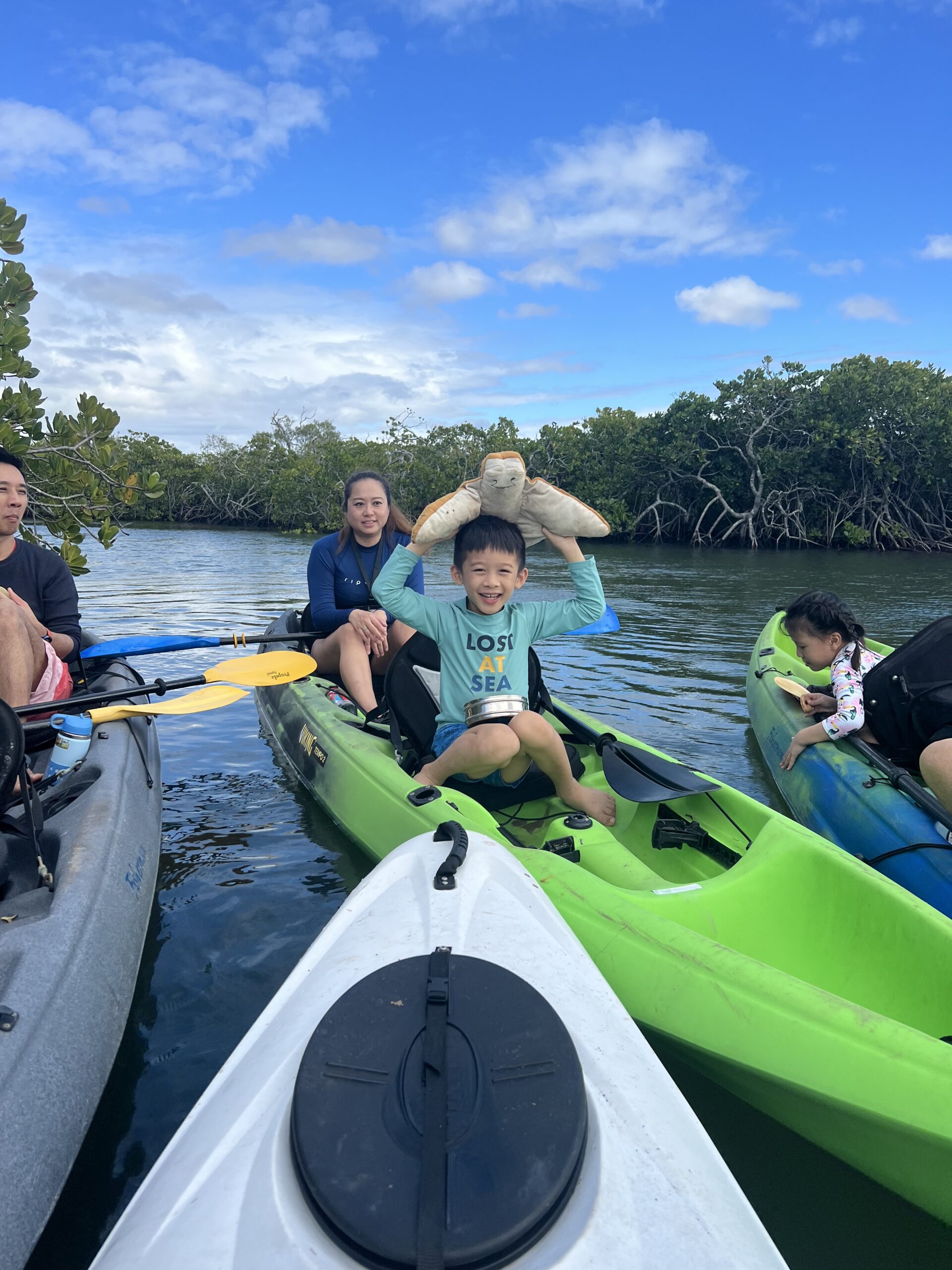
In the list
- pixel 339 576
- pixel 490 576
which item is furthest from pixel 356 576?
pixel 490 576

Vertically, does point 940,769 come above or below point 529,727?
below

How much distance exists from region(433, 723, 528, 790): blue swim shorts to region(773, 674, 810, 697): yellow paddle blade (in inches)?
87.8

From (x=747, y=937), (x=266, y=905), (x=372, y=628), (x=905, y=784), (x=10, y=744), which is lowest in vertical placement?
(x=266, y=905)

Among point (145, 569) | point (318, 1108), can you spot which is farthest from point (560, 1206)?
point (145, 569)

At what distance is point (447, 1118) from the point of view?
1.34 m

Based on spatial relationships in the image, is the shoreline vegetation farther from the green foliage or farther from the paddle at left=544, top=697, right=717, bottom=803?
the paddle at left=544, top=697, right=717, bottom=803

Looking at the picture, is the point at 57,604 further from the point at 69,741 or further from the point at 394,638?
the point at 394,638

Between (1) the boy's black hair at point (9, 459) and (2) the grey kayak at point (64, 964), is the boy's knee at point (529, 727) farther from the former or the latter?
(1) the boy's black hair at point (9, 459)

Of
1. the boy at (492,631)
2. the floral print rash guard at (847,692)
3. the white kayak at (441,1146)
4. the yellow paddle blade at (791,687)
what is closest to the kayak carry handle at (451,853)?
the white kayak at (441,1146)

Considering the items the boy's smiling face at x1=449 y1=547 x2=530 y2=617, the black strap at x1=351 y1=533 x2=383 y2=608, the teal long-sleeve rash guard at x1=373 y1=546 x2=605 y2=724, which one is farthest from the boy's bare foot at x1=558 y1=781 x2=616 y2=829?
the black strap at x1=351 y1=533 x2=383 y2=608

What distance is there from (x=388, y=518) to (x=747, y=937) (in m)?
3.26

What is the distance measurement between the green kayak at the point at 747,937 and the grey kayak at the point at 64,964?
3.34ft

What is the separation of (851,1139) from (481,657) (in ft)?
6.60

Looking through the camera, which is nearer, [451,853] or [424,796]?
[451,853]
